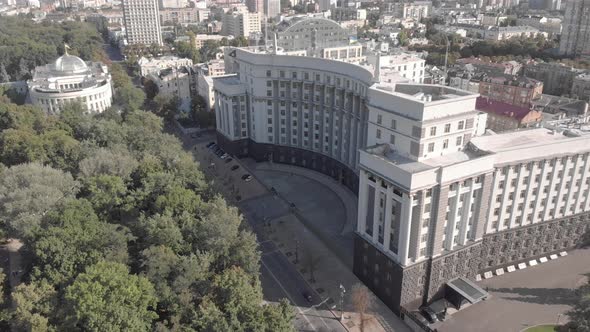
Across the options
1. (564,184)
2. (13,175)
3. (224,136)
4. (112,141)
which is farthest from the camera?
(224,136)

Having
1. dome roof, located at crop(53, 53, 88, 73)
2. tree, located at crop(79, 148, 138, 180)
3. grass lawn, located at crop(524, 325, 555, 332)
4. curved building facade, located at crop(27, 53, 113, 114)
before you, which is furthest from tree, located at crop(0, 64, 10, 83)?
grass lawn, located at crop(524, 325, 555, 332)

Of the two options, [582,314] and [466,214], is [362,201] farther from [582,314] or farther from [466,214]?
[582,314]

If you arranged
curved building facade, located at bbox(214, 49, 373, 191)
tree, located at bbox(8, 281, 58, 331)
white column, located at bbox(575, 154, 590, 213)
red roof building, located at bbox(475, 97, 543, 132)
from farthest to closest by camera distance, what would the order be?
red roof building, located at bbox(475, 97, 543, 132)
curved building facade, located at bbox(214, 49, 373, 191)
white column, located at bbox(575, 154, 590, 213)
tree, located at bbox(8, 281, 58, 331)

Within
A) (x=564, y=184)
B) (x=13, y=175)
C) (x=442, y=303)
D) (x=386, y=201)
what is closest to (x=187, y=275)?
(x=386, y=201)

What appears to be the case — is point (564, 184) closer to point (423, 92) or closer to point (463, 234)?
point (463, 234)

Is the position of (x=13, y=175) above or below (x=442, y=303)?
above

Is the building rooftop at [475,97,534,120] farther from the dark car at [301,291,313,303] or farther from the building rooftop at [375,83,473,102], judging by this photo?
the dark car at [301,291,313,303]
